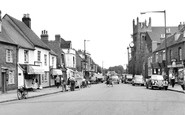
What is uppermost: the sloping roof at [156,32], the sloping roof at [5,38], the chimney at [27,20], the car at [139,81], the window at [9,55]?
the sloping roof at [156,32]

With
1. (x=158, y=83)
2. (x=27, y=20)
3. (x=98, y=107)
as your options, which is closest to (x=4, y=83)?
(x=27, y=20)

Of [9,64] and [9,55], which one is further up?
[9,55]

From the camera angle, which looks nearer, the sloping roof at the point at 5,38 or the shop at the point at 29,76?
the sloping roof at the point at 5,38

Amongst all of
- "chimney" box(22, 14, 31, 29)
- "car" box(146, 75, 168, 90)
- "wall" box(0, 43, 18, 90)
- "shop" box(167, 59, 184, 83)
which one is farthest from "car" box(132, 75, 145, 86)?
"wall" box(0, 43, 18, 90)

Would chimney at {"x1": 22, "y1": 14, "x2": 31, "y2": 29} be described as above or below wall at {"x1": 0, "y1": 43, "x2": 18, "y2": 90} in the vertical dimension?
above

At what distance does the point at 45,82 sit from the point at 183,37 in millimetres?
20679

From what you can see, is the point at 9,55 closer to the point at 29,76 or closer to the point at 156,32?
the point at 29,76

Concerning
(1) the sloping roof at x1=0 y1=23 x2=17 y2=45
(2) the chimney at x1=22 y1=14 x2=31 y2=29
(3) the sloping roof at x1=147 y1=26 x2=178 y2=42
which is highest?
(3) the sloping roof at x1=147 y1=26 x2=178 y2=42

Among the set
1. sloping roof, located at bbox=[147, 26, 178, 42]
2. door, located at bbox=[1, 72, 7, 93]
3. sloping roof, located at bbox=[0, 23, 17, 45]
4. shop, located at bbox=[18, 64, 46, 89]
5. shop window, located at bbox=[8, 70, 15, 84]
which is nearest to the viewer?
door, located at bbox=[1, 72, 7, 93]

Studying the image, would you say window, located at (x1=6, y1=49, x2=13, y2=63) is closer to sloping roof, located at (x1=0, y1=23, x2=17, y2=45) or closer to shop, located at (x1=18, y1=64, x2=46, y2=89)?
sloping roof, located at (x1=0, y1=23, x2=17, y2=45)

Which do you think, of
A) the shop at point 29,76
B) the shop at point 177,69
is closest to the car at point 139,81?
→ the shop at point 177,69

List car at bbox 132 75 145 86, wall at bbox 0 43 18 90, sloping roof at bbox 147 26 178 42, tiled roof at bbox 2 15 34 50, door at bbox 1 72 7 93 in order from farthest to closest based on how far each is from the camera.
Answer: sloping roof at bbox 147 26 178 42
car at bbox 132 75 145 86
tiled roof at bbox 2 15 34 50
wall at bbox 0 43 18 90
door at bbox 1 72 7 93

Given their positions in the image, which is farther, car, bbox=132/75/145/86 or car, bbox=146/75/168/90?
car, bbox=132/75/145/86

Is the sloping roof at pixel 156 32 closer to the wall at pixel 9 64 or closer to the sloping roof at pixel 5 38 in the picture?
the wall at pixel 9 64
